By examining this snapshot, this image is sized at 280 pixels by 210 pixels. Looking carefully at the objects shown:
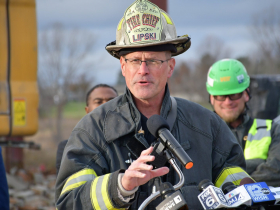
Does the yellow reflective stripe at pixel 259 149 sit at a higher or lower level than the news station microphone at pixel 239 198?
lower

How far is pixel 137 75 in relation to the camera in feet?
9.72

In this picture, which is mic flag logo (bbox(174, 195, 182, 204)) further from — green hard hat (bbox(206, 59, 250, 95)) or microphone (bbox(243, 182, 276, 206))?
green hard hat (bbox(206, 59, 250, 95))

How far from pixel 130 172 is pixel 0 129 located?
5726 millimetres

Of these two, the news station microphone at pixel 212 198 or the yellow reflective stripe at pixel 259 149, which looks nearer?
the news station microphone at pixel 212 198

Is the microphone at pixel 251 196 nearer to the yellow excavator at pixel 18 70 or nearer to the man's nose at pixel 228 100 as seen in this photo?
the man's nose at pixel 228 100

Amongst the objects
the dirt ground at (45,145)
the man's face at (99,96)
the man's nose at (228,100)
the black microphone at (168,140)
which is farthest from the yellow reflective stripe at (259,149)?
the dirt ground at (45,145)

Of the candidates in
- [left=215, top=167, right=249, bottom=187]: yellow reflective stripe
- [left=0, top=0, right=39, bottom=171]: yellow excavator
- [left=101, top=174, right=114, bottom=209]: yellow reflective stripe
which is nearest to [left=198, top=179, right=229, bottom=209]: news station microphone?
[left=101, top=174, right=114, bottom=209]: yellow reflective stripe

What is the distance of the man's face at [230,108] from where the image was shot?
5023 millimetres

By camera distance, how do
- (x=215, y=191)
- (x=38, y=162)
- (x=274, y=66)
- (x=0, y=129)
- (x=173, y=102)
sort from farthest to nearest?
(x=274, y=66), (x=38, y=162), (x=0, y=129), (x=173, y=102), (x=215, y=191)

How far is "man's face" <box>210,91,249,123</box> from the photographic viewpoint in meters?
5.02

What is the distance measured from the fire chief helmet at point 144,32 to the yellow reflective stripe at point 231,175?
0.98 metres

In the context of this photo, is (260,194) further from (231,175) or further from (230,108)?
(230,108)

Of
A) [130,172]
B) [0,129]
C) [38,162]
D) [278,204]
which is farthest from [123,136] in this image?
[38,162]

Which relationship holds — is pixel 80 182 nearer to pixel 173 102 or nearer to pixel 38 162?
pixel 173 102
